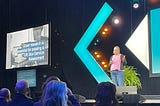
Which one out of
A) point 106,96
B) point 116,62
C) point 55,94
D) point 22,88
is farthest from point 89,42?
point 106,96

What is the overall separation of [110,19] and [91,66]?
1343mm

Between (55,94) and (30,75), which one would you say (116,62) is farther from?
(55,94)

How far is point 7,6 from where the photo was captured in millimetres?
12523

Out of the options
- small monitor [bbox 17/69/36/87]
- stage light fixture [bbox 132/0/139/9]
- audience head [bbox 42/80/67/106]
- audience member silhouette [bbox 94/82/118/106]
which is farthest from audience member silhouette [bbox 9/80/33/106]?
small monitor [bbox 17/69/36/87]

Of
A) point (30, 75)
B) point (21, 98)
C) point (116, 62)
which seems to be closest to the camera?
point (21, 98)

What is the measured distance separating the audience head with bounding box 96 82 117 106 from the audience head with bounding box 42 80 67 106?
1.06ft

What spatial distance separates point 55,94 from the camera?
10.9ft

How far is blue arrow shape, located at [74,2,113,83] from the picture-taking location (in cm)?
1011

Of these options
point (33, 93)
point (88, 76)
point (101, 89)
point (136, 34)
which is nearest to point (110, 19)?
point (136, 34)

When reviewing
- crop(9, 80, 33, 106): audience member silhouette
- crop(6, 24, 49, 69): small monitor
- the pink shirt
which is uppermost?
crop(6, 24, 49, 69): small monitor

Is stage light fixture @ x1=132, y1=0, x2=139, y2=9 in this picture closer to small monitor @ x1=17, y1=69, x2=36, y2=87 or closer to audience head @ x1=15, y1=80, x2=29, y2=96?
small monitor @ x1=17, y1=69, x2=36, y2=87

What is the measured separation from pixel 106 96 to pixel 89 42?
7259mm

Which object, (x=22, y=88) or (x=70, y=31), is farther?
(x=70, y=31)

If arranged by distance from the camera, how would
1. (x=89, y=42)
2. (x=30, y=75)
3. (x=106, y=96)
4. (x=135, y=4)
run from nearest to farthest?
(x=106, y=96) < (x=135, y=4) < (x=89, y=42) < (x=30, y=75)
